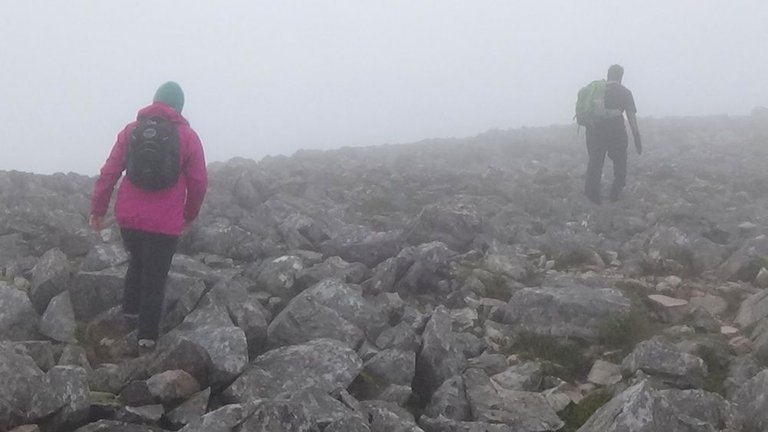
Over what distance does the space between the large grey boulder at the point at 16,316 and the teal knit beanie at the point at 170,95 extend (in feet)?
9.88

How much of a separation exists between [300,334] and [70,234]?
5.31m

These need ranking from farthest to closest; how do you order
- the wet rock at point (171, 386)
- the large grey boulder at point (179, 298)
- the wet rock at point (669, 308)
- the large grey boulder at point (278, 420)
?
1. the wet rock at point (669, 308)
2. the large grey boulder at point (179, 298)
3. the wet rock at point (171, 386)
4. the large grey boulder at point (278, 420)

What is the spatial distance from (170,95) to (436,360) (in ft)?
15.9

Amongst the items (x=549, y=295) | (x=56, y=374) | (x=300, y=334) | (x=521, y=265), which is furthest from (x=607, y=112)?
(x=56, y=374)

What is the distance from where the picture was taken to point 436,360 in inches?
304

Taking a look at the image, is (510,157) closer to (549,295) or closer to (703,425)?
(549,295)

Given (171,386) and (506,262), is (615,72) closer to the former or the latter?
(506,262)

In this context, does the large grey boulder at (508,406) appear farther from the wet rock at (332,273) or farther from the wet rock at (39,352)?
the wet rock at (39,352)

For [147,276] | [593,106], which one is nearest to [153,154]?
[147,276]

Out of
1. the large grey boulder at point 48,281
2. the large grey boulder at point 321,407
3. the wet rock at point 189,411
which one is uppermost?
the large grey boulder at point 48,281

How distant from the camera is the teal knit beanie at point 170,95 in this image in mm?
8812

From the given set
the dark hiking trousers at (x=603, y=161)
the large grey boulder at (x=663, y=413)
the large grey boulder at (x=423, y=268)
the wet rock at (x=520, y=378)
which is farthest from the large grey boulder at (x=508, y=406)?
the dark hiking trousers at (x=603, y=161)

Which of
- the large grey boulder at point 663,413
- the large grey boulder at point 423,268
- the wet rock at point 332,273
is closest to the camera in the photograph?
the large grey boulder at point 663,413

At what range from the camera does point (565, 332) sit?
896cm
